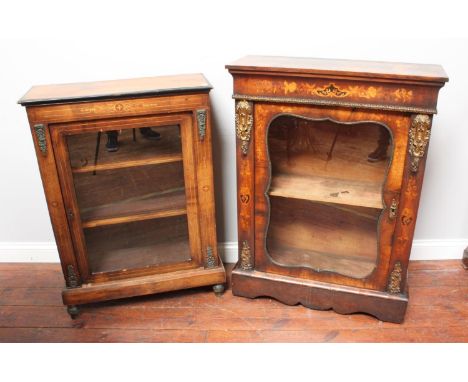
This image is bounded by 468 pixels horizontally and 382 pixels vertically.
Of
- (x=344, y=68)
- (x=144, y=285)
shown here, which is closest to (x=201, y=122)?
(x=344, y=68)

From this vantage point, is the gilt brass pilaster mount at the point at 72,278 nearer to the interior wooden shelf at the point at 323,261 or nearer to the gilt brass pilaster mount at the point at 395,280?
the interior wooden shelf at the point at 323,261

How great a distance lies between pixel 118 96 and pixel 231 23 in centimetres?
60

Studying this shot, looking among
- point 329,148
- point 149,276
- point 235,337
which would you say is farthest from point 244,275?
point 329,148

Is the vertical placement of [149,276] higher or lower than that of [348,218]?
lower

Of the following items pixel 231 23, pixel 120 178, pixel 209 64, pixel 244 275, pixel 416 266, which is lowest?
pixel 416 266

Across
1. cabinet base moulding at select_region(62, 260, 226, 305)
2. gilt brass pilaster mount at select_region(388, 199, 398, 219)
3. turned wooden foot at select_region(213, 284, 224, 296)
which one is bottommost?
turned wooden foot at select_region(213, 284, 224, 296)

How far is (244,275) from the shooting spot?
189 centimetres

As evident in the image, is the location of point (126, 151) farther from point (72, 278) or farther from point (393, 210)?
point (393, 210)

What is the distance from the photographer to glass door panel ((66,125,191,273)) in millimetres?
1646

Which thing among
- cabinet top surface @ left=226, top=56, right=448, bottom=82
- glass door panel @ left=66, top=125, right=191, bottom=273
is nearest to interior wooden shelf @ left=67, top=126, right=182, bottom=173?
glass door panel @ left=66, top=125, right=191, bottom=273

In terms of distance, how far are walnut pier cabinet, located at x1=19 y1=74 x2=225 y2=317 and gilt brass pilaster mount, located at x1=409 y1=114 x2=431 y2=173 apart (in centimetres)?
74

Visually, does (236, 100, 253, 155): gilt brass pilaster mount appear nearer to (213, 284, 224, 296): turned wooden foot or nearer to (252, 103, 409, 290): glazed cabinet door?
(252, 103, 409, 290): glazed cabinet door

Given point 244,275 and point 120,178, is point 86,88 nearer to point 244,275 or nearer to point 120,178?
point 120,178

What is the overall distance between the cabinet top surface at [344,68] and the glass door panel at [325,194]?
22 cm
